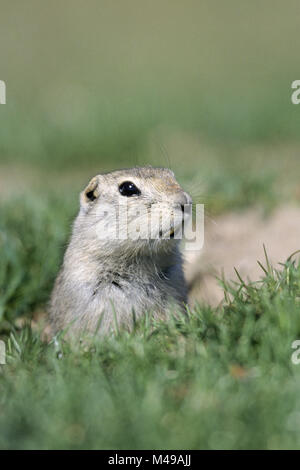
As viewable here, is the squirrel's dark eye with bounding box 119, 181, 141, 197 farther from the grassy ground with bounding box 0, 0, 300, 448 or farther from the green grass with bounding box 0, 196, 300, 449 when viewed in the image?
the green grass with bounding box 0, 196, 300, 449

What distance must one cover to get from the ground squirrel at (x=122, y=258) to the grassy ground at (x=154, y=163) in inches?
15.3

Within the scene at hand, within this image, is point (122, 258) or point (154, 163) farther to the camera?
point (154, 163)

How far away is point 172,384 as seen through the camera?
2.97m

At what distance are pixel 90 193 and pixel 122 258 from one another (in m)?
0.65

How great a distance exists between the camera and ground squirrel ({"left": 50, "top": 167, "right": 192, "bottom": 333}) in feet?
13.0

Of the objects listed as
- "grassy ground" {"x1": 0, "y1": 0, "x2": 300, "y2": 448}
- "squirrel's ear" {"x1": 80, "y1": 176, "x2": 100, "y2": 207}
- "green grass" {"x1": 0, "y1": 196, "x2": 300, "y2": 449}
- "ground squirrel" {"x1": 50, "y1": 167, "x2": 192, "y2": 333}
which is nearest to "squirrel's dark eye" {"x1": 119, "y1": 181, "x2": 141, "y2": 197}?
"ground squirrel" {"x1": 50, "y1": 167, "x2": 192, "y2": 333}

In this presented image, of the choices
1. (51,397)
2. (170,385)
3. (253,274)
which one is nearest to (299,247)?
(253,274)

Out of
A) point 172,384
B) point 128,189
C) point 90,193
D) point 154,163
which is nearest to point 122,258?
point 128,189

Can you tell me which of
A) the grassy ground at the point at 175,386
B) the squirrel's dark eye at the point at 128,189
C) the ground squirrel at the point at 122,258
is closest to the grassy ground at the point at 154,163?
the grassy ground at the point at 175,386

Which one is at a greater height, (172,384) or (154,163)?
(154,163)

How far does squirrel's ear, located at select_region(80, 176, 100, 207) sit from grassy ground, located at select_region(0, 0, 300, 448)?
772 millimetres

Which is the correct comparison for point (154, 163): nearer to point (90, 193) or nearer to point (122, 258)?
point (90, 193)

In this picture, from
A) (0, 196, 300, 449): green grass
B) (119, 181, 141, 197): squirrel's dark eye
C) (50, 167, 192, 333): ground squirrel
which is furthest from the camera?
(119, 181, 141, 197): squirrel's dark eye

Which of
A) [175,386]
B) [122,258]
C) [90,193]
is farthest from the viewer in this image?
[90,193]
